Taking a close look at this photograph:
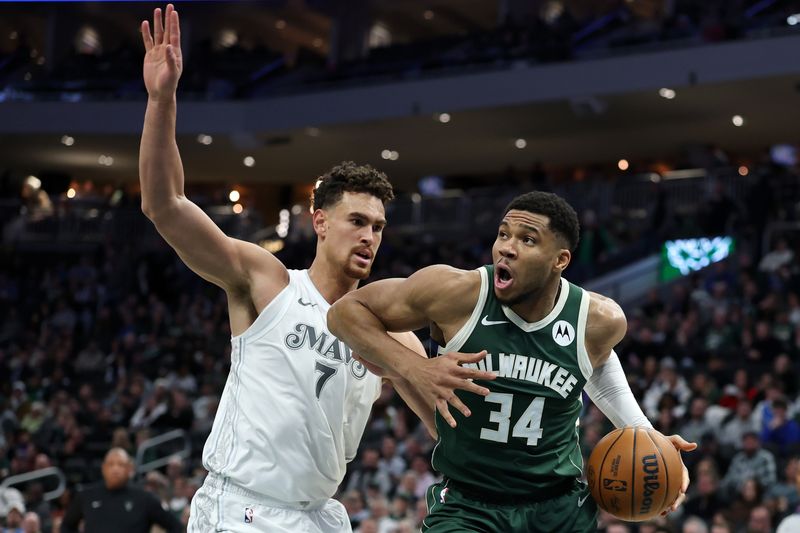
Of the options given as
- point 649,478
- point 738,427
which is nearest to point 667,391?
point 738,427

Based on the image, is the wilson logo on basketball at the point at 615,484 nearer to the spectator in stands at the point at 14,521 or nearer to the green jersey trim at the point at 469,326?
the green jersey trim at the point at 469,326

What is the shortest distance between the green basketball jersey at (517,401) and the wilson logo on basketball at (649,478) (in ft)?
0.88

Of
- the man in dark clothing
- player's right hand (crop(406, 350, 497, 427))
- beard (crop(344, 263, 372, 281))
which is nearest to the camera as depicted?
player's right hand (crop(406, 350, 497, 427))

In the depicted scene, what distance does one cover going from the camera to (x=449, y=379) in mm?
4078

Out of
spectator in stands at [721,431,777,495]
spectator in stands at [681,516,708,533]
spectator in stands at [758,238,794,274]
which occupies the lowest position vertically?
spectator in stands at [681,516,708,533]

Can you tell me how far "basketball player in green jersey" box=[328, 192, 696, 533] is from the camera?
14.4 ft

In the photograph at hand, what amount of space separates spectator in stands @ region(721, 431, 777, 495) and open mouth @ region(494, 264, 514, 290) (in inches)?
280

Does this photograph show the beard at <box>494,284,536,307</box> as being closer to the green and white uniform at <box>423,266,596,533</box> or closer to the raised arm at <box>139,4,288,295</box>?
the green and white uniform at <box>423,266,596,533</box>

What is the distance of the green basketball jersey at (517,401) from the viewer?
14.5 ft

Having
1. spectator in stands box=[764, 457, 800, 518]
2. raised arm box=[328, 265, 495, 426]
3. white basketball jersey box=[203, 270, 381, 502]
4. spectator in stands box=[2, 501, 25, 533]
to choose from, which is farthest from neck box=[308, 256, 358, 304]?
spectator in stands box=[2, 501, 25, 533]

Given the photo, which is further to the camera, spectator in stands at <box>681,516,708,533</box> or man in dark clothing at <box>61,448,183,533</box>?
spectator in stands at <box>681,516,708,533</box>

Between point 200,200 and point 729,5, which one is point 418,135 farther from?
point 729,5

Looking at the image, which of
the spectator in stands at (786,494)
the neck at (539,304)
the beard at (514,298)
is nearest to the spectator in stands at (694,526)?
the spectator in stands at (786,494)

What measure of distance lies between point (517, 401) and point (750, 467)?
7122mm
